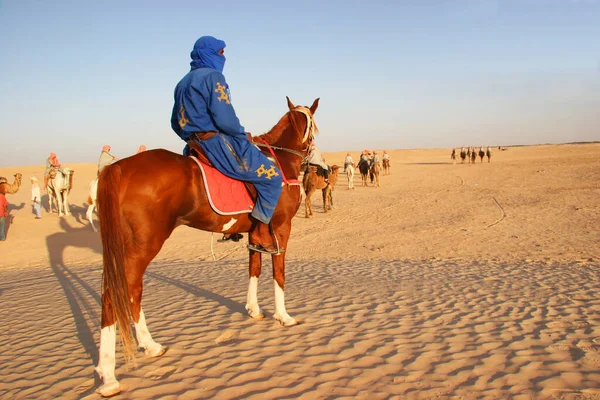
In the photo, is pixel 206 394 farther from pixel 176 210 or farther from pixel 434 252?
pixel 434 252

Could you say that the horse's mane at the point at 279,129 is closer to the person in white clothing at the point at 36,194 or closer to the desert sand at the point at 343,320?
Answer: the desert sand at the point at 343,320

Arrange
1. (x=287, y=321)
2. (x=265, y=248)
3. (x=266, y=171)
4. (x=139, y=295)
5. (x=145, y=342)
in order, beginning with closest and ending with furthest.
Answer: (x=139, y=295), (x=145, y=342), (x=266, y=171), (x=265, y=248), (x=287, y=321)

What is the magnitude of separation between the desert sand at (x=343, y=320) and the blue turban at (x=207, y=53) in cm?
232

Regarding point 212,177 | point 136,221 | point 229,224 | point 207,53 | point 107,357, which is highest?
point 207,53

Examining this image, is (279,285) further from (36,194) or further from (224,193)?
(36,194)

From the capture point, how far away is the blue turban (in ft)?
14.4

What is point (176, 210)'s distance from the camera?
4059 millimetres

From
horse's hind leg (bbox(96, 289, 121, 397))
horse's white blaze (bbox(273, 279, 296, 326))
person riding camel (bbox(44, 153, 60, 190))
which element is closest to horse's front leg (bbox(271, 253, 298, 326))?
horse's white blaze (bbox(273, 279, 296, 326))

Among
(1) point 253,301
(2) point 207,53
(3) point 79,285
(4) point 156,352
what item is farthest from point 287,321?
(3) point 79,285

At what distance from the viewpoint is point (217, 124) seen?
4.36 meters

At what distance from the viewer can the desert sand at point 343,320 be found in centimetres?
367

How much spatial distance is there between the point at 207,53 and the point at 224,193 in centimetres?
149

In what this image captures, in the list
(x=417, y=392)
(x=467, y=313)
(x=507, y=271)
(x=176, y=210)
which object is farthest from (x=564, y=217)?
(x=176, y=210)

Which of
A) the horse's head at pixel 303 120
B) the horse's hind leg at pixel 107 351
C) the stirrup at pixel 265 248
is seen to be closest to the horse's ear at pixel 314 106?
the horse's head at pixel 303 120
